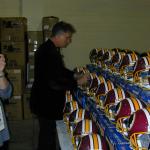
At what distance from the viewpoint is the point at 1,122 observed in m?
2.86

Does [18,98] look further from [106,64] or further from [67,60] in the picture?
[106,64]

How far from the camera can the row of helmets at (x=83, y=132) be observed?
224 centimetres

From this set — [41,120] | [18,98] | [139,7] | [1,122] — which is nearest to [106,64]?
[41,120]

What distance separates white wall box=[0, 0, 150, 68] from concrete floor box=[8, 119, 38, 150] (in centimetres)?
162

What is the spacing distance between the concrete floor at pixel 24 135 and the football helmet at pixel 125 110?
11.0 feet

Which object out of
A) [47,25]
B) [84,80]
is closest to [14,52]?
[47,25]

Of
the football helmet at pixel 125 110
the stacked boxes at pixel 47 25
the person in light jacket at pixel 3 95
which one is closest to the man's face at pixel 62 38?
the person in light jacket at pixel 3 95

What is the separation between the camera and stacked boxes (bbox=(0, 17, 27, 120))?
728 cm

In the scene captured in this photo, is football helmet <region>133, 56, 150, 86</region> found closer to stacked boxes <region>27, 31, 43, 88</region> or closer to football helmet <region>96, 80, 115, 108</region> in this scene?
football helmet <region>96, 80, 115, 108</region>

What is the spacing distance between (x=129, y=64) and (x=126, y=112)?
82cm

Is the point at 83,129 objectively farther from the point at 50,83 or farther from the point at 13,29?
the point at 13,29

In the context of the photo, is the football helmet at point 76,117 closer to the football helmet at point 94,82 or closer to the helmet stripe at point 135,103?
the football helmet at point 94,82

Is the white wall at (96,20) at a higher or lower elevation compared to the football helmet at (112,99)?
higher

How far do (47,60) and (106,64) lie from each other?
0.61 meters
